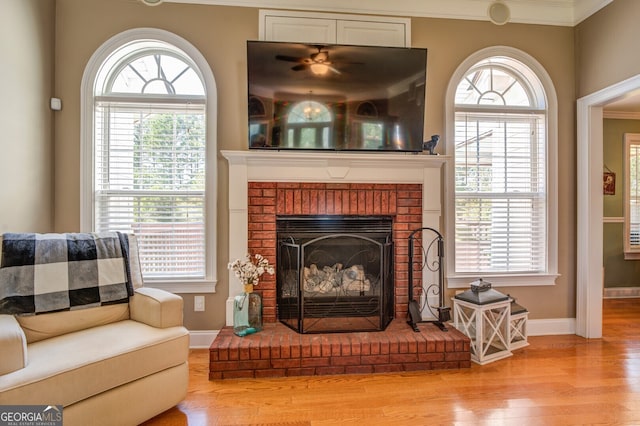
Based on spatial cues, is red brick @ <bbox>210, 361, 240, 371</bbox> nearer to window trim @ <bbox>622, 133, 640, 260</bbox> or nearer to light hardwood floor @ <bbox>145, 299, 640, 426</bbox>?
light hardwood floor @ <bbox>145, 299, 640, 426</bbox>

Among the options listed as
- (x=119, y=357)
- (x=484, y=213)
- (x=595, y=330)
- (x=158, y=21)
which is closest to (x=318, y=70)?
(x=158, y=21)

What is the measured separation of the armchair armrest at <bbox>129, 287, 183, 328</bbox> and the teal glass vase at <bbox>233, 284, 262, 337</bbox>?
0.53m

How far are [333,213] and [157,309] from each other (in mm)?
1423

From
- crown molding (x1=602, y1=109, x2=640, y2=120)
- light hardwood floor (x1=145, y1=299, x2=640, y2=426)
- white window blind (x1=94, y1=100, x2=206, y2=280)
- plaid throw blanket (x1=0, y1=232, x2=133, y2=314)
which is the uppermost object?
crown molding (x1=602, y1=109, x2=640, y2=120)

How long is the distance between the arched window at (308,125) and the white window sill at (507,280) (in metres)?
1.63

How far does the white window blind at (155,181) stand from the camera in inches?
104

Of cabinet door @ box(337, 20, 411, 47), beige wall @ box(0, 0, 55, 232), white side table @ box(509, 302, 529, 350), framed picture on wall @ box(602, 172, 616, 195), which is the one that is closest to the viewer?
beige wall @ box(0, 0, 55, 232)

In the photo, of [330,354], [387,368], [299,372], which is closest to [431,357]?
[387,368]

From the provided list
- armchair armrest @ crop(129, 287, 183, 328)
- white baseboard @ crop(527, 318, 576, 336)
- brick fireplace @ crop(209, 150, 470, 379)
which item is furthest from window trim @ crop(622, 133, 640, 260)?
armchair armrest @ crop(129, 287, 183, 328)

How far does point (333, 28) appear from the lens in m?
2.71

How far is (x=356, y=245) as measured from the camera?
276 cm

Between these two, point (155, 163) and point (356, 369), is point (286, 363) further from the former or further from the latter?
point (155, 163)

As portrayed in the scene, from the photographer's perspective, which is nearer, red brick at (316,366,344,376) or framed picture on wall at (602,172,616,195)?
red brick at (316,366,344,376)

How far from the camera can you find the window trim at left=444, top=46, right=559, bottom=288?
280cm
